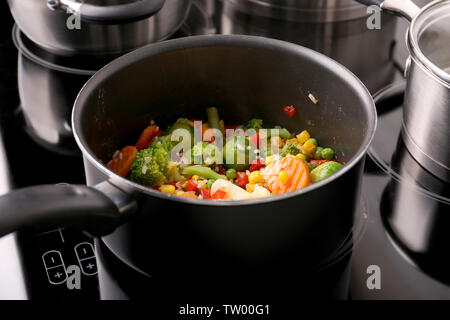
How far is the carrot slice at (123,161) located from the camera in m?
1.16

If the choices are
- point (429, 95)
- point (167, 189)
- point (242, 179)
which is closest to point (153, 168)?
point (167, 189)

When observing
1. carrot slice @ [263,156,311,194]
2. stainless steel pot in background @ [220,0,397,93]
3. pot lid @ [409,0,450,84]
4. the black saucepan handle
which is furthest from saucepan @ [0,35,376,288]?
stainless steel pot in background @ [220,0,397,93]

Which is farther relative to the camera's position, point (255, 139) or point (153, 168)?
point (255, 139)

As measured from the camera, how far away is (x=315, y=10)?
1577 millimetres

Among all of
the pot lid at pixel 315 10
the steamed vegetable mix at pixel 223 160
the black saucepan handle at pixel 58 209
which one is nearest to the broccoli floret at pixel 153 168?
the steamed vegetable mix at pixel 223 160

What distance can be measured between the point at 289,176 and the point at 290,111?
190 millimetres

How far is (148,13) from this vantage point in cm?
125

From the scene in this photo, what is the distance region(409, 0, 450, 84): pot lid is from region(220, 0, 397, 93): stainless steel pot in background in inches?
9.6

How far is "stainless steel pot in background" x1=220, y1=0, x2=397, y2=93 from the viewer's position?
1.52 metres

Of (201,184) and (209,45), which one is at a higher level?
(209,45)

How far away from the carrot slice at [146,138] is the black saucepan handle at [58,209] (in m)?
0.35

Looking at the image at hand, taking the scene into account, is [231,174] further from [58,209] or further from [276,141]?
[58,209]

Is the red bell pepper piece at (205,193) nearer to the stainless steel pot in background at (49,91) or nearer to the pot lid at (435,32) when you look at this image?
the stainless steel pot in background at (49,91)

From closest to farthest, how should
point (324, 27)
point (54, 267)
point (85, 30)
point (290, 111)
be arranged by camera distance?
point (54, 267) → point (290, 111) → point (85, 30) → point (324, 27)
